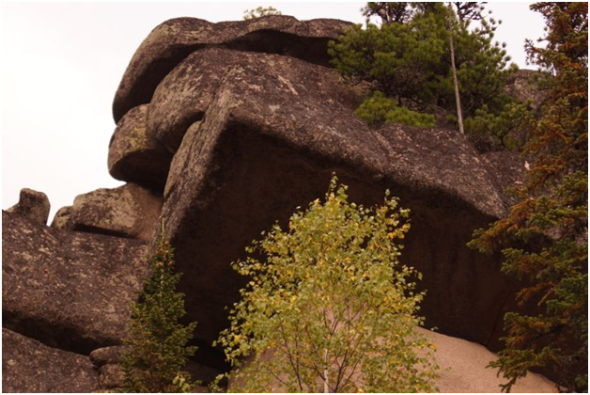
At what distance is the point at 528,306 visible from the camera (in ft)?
82.4

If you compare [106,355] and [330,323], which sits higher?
[330,323]

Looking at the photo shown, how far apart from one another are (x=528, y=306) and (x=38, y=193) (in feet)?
63.1

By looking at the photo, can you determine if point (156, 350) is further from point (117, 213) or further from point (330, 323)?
point (117, 213)

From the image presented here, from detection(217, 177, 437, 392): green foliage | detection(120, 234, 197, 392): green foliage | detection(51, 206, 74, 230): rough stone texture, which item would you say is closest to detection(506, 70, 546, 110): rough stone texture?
detection(217, 177, 437, 392): green foliage

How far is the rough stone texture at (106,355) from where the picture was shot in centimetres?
2383

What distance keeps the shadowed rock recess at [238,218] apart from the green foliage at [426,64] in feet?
8.42

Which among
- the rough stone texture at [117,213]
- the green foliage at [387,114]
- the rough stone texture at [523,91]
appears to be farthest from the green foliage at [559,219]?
the rough stone texture at [117,213]

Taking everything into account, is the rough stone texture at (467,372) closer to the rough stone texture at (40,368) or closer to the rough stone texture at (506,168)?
the rough stone texture at (40,368)

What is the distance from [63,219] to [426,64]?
15.8m

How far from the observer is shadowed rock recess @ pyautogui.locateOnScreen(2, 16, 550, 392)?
22.8m

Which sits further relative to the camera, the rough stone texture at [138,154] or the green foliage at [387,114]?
the rough stone texture at [138,154]

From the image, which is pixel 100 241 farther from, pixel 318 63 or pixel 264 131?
pixel 318 63

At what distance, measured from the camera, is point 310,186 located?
23.3 meters

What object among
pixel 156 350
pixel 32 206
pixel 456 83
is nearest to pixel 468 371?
pixel 156 350
